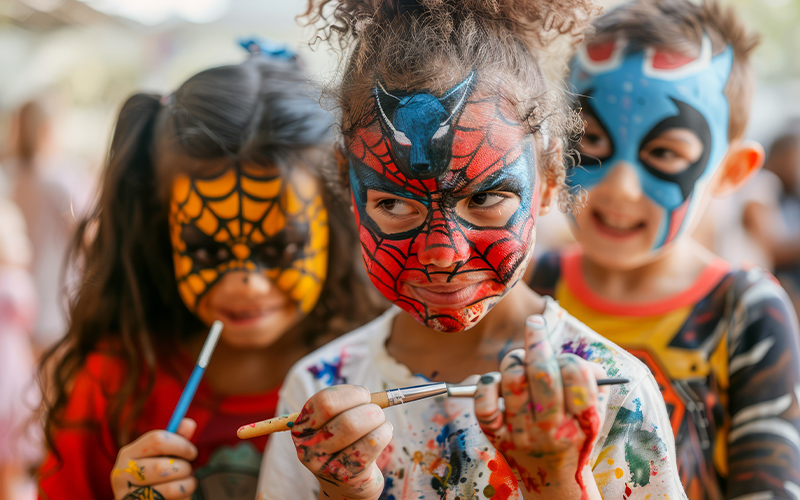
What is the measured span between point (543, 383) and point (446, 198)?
301mm

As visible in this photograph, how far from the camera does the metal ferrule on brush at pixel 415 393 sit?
2.70ft

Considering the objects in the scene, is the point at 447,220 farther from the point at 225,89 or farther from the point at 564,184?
the point at 225,89

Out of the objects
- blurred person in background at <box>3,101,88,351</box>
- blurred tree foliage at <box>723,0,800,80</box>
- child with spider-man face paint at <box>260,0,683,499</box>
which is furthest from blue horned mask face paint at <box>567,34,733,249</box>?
blurred tree foliage at <box>723,0,800,80</box>

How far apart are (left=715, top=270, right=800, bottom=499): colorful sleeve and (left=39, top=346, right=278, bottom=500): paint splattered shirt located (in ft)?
3.20

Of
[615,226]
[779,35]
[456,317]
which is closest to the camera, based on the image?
[456,317]

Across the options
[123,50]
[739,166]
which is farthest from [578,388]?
[123,50]

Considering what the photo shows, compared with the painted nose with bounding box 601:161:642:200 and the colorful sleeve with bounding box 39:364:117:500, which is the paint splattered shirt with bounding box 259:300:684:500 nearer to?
the painted nose with bounding box 601:161:642:200

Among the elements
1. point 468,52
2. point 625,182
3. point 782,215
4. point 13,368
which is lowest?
point 13,368

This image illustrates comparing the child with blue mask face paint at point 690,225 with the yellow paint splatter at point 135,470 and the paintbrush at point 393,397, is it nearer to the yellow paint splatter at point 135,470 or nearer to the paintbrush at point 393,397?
the paintbrush at point 393,397

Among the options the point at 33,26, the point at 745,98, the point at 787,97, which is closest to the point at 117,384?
the point at 745,98

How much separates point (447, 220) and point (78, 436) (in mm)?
1021

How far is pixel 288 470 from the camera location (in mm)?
1088

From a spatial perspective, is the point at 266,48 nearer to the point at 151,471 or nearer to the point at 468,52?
the point at 468,52

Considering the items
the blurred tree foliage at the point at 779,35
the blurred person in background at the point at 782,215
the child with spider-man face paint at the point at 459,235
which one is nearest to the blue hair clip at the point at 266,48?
the child with spider-man face paint at the point at 459,235
